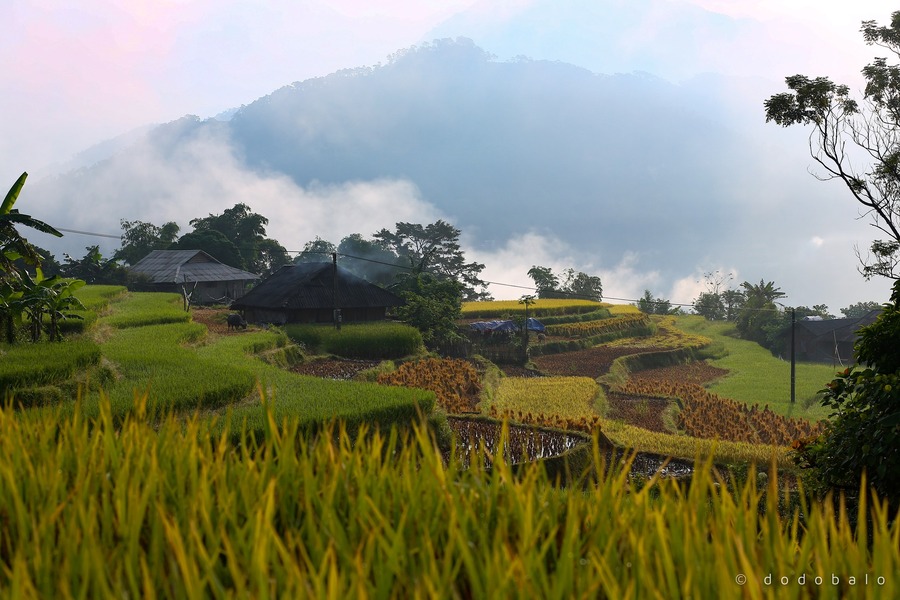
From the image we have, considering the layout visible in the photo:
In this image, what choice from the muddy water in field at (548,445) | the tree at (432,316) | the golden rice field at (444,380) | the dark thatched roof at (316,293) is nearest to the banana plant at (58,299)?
the golden rice field at (444,380)

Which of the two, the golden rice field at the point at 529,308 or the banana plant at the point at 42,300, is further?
the golden rice field at the point at 529,308

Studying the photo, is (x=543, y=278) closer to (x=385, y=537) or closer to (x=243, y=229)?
(x=243, y=229)

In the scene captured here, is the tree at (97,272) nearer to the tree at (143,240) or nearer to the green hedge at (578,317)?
the tree at (143,240)

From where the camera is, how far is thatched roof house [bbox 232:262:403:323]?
1236 inches

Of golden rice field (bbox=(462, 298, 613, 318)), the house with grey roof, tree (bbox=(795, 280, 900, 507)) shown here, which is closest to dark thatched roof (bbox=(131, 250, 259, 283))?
the house with grey roof

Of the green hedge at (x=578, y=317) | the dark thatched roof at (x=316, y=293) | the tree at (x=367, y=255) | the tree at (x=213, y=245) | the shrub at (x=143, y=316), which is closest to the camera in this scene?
the shrub at (x=143, y=316)

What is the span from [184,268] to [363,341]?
65.7 feet

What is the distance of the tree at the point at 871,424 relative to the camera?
617cm

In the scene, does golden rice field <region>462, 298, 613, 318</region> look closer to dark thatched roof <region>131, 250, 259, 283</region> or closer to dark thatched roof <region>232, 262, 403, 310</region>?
dark thatched roof <region>232, 262, 403, 310</region>

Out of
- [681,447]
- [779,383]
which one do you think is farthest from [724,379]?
[681,447]

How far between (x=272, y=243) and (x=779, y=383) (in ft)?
116

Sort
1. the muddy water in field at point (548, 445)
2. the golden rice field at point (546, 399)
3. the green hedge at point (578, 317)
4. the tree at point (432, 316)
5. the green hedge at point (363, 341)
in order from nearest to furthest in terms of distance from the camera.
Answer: the muddy water in field at point (548, 445), the golden rice field at point (546, 399), the green hedge at point (363, 341), the tree at point (432, 316), the green hedge at point (578, 317)

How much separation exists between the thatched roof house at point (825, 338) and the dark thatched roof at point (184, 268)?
30.6 m

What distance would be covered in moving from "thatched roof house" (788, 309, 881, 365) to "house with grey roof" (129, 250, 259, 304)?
3052 centimetres
